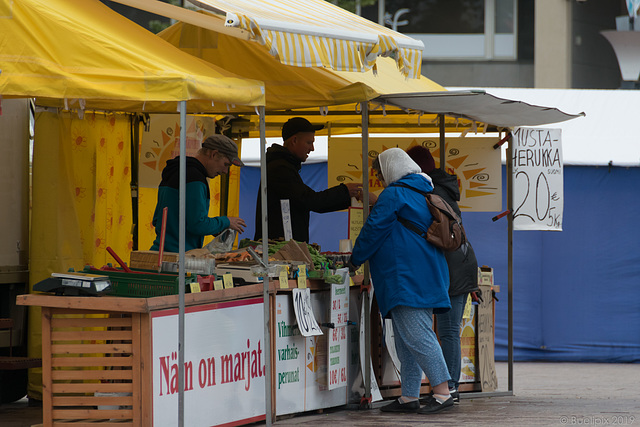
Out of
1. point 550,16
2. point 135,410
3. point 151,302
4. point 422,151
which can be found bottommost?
point 135,410

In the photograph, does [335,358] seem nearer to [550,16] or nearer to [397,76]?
[397,76]

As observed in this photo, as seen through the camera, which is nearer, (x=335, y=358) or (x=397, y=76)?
(x=335, y=358)

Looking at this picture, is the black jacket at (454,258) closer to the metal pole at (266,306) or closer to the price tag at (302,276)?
the price tag at (302,276)

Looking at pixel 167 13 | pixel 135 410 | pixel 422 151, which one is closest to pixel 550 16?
pixel 422 151

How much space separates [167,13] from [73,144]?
172 cm

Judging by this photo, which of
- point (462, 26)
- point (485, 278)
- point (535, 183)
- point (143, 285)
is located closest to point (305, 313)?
point (143, 285)

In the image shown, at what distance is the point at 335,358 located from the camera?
6.62 m

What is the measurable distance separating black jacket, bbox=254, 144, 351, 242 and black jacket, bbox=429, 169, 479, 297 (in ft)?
2.18

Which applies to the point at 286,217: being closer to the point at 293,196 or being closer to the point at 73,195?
the point at 293,196

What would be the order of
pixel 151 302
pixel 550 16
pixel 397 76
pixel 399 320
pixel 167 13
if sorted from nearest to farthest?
pixel 151 302 < pixel 167 13 < pixel 399 320 < pixel 397 76 < pixel 550 16

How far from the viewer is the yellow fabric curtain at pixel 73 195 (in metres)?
7.02

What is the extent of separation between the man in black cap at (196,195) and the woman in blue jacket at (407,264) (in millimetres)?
907

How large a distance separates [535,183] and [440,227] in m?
2.17

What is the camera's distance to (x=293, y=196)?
6.96 metres
